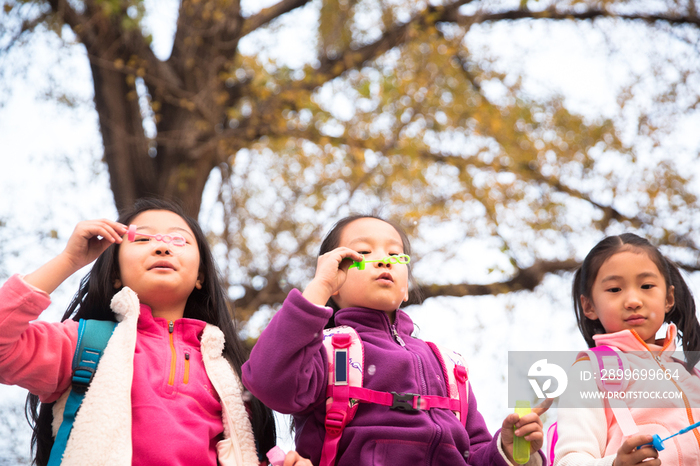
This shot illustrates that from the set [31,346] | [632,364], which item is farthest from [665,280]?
[31,346]

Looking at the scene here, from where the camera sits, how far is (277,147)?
673cm

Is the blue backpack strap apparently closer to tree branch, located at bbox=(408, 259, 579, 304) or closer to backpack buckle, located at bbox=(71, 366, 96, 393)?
backpack buckle, located at bbox=(71, 366, 96, 393)

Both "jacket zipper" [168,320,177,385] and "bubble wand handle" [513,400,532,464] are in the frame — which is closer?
"bubble wand handle" [513,400,532,464]

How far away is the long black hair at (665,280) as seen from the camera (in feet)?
9.09

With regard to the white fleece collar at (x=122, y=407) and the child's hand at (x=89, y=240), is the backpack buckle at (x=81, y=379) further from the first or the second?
the child's hand at (x=89, y=240)

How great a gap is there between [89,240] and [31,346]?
411mm

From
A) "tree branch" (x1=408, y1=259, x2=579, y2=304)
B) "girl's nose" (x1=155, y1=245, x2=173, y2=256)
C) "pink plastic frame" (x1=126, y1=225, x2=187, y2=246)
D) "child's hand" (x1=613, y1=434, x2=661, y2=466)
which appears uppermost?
"tree branch" (x1=408, y1=259, x2=579, y2=304)

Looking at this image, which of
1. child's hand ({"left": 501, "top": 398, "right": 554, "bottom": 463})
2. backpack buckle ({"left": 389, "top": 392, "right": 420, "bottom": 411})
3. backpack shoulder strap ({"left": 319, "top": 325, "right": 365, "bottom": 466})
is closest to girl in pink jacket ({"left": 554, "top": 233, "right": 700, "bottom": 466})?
child's hand ({"left": 501, "top": 398, "right": 554, "bottom": 463})

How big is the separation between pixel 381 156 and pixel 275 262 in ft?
4.71

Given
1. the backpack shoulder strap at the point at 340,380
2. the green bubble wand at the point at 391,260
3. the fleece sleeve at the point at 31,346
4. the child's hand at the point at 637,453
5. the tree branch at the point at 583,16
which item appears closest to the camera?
the child's hand at the point at 637,453

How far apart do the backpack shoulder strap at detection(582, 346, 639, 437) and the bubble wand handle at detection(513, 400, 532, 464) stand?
40cm

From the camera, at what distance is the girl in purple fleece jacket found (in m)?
2.07

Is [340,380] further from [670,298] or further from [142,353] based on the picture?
[670,298]

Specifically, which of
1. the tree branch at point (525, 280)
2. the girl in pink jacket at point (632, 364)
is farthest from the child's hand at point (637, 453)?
the tree branch at point (525, 280)
